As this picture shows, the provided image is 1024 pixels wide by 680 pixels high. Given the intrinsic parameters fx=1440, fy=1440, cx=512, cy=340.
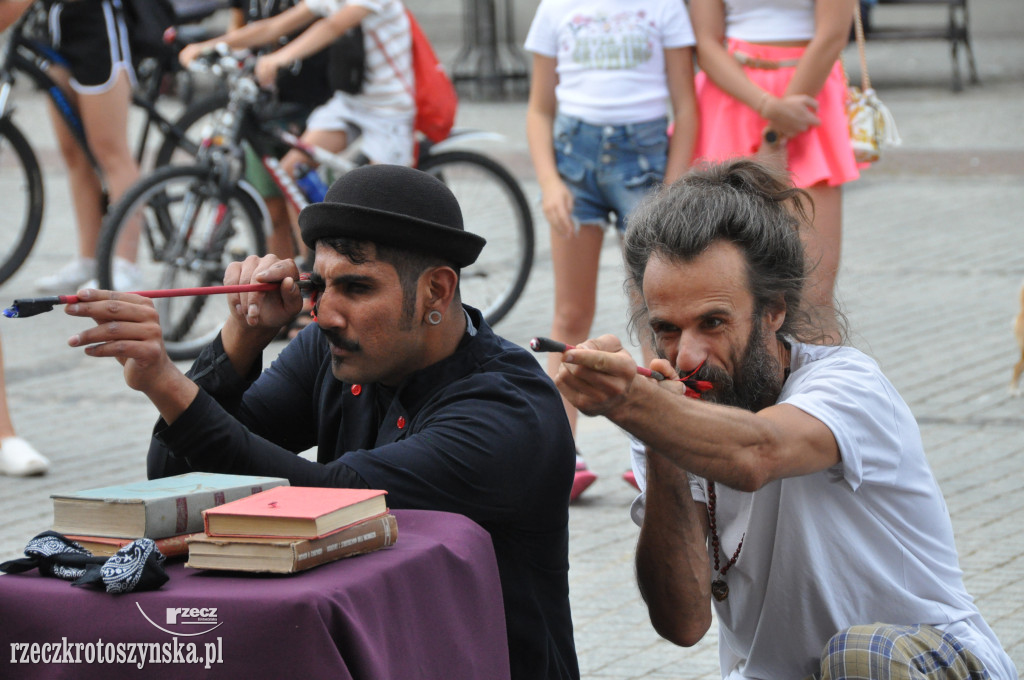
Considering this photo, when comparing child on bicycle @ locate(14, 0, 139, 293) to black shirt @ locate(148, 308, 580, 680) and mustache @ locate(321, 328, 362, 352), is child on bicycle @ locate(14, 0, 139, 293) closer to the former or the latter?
black shirt @ locate(148, 308, 580, 680)

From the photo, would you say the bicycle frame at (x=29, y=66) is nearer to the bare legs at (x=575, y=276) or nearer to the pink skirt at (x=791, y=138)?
the bare legs at (x=575, y=276)

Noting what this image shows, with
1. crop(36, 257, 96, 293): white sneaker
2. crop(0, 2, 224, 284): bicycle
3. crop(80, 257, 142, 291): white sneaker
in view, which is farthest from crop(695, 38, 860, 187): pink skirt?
crop(36, 257, 96, 293): white sneaker

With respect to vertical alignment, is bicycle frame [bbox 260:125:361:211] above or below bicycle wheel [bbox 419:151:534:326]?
above

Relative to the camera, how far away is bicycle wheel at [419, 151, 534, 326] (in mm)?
6863

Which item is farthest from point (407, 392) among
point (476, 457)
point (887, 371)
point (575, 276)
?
point (887, 371)

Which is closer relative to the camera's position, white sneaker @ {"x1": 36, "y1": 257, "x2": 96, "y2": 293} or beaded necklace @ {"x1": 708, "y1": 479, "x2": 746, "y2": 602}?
beaded necklace @ {"x1": 708, "y1": 479, "x2": 746, "y2": 602}

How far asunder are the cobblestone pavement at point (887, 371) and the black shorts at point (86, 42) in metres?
1.21

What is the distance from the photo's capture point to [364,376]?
8.05ft

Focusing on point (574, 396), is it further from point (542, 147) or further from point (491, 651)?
point (542, 147)

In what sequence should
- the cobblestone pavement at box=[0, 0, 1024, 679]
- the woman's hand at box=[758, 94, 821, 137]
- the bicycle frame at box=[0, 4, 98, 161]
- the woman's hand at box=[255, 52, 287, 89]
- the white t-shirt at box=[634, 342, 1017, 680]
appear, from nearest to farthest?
the white t-shirt at box=[634, 342, 1017, 680], the cobblestone pavement at box=[0, 0, 1024, 679], the woman's hand at box=[758, 94, 821, 137], the woman's hand at box=[255, 52, 287, 89], the bicycle frame at box=[0, 4, 98, 161]

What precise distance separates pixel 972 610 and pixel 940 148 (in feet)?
32.7

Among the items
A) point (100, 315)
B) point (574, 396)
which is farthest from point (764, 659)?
point (100, 315)

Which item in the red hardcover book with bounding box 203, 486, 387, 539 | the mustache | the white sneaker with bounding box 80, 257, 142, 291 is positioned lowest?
the white sneaker with bounding box 80, 257, 142, 291

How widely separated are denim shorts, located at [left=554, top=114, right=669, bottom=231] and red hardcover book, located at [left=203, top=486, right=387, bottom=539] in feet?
8.99
